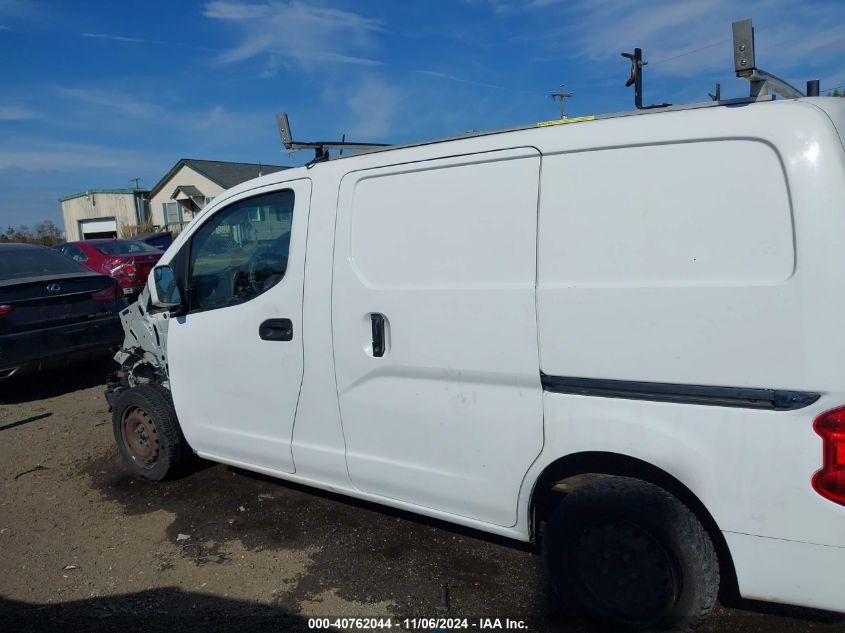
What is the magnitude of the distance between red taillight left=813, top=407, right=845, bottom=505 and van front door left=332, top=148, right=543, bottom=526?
3.26 feet

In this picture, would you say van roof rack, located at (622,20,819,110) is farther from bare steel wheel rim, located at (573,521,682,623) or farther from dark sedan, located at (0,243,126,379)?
dark sedan, located at (0,243,126,379)

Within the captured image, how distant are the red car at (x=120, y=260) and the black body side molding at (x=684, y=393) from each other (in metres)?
12.0

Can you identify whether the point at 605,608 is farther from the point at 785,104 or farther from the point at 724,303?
the point at 785,104

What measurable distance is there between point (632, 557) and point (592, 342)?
88cm

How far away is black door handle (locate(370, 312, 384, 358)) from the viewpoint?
305cm

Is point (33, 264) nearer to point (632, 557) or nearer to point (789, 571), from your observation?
point (632, 557)

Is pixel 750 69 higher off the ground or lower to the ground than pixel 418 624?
higher

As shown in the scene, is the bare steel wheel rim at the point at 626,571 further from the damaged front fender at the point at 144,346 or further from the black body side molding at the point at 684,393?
the damaged front fender at the point at 144,346

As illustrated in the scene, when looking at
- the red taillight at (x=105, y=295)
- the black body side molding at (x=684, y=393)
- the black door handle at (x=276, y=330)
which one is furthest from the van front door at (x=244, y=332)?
the red taillight at (x=105, y=295)

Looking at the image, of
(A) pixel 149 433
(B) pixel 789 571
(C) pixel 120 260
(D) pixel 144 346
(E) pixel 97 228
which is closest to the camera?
(B) pixel 789 571

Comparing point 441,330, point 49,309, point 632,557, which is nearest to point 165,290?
point 441,330

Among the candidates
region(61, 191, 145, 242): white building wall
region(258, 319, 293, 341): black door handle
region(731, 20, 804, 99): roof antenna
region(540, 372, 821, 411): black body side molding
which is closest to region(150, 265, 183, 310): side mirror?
region(258, 319, 293, 341): black door handle

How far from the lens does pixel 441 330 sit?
9.36 feet

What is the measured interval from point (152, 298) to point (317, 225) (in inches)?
57.6
